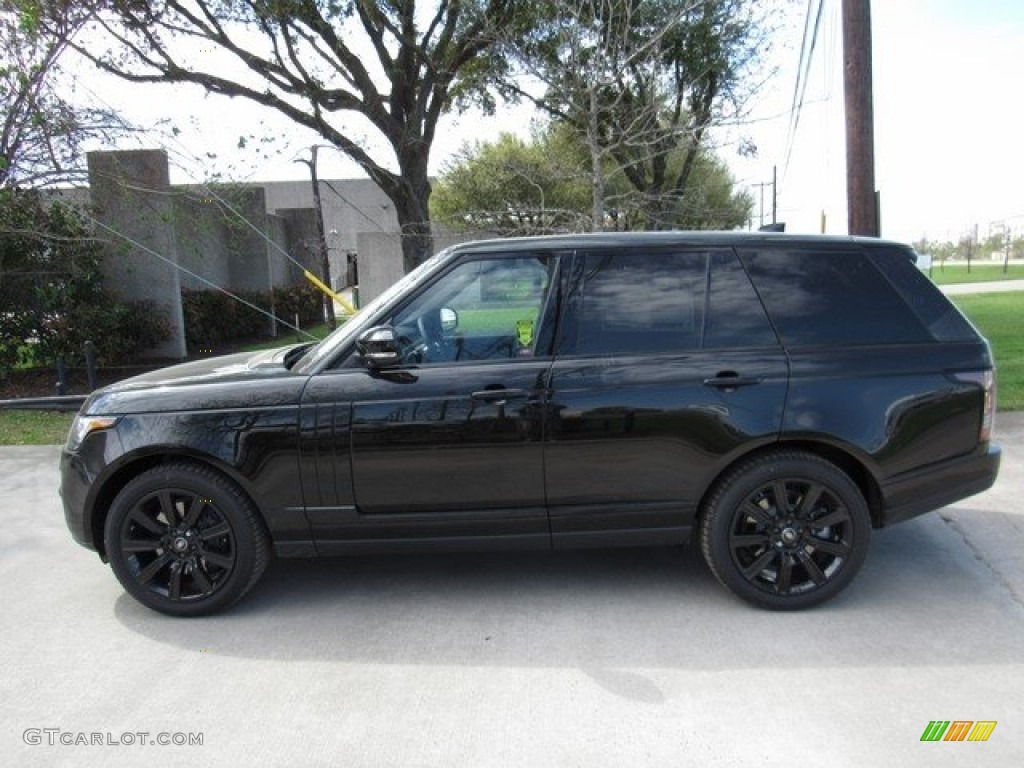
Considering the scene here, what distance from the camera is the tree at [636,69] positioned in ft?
39.8

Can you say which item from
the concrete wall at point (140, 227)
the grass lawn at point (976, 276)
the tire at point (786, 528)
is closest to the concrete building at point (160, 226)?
the concrete wall at point (140, 227)

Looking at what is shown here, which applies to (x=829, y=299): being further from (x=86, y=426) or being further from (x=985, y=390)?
(x=86, y=426)

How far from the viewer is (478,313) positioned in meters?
3.97

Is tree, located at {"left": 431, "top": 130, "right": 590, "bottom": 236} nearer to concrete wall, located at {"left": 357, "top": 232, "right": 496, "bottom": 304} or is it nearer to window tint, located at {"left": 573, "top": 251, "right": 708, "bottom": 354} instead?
concrete wall, located at {"left": 357, "top": 232, "right": 496, "bottom": 304}

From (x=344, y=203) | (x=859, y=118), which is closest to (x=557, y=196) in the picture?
(x=859, y=118)

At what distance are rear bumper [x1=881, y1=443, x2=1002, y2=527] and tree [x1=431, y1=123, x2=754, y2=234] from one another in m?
8.74

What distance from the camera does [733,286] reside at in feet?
13.0

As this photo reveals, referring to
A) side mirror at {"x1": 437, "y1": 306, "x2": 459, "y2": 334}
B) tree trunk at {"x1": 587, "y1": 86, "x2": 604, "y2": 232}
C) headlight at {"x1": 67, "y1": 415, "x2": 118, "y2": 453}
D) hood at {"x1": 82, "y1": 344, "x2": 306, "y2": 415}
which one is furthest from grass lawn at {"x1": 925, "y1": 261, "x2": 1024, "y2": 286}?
headlight at {"x1": 67, "y1": 415, "x2": 118, "y2": 453}

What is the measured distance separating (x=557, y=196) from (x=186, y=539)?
850 inches

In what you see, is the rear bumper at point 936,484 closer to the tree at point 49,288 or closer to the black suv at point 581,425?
the black suv at point 581,425

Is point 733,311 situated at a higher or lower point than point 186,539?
higher

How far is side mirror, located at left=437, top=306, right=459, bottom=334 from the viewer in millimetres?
3975

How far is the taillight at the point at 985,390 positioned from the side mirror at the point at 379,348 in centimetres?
278

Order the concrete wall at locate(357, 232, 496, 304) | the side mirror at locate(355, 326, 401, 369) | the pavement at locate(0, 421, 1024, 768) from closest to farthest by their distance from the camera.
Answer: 1. the pavement at locate(0, 421, 1024, 768)
2. the side mirror at locate(355, 326, 401, 369)
3. the concrete wall at locate(357, 232, 496, 304)
